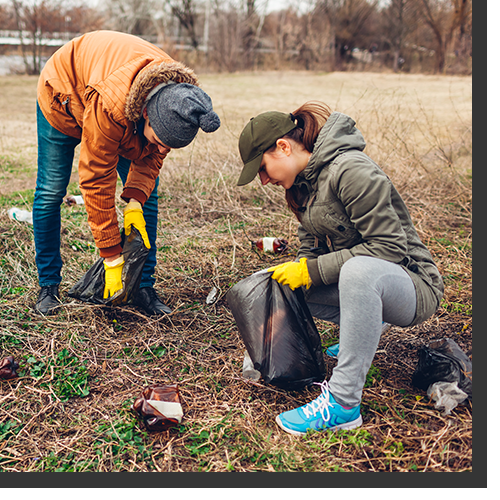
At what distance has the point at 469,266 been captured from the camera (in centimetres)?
306

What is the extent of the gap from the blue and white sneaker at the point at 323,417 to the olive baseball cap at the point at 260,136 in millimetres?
843

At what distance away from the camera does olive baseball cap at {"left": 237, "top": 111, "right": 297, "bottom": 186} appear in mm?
1712

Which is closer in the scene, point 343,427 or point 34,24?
point 343,427

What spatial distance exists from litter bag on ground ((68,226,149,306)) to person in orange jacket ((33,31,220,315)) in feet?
0.11

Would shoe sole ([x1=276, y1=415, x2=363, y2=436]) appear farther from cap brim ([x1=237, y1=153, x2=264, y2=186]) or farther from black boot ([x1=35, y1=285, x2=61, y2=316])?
black boot ([x1=35, y1=285, x2=61, y2=316])

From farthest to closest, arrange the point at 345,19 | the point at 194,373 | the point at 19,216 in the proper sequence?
the point at 345,19 < the point at 19,216 < the point at 194,373

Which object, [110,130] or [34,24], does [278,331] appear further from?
[34,24]

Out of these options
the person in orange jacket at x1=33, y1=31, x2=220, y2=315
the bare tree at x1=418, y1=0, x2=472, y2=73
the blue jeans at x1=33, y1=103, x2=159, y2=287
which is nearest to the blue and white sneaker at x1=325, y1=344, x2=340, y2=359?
the person in orange jacket at x1=33, y1=31, x2=220, y2=315

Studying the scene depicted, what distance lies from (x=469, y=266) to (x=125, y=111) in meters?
2.39

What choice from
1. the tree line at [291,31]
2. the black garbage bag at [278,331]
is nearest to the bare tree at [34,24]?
the tree line at [291,31]

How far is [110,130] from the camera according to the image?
1.89 m

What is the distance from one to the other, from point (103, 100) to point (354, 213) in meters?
1.08

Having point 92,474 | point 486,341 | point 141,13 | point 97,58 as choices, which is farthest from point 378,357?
point 141,13

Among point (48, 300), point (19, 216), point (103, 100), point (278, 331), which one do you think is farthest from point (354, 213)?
point (19, 216)
